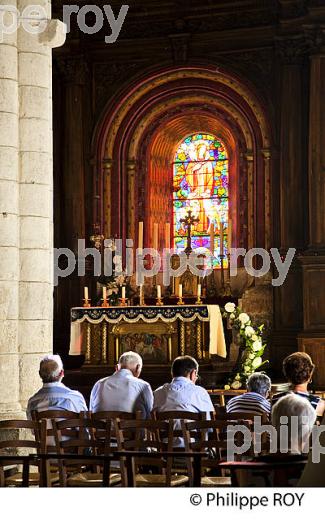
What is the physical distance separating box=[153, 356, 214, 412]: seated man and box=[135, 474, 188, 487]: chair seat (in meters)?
1.02

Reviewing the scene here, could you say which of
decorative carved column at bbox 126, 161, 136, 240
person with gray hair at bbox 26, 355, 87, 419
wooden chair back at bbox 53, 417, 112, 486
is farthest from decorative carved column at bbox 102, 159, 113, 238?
wooden chair back at bbox 53, 417, 112, 486

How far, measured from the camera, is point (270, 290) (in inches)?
728

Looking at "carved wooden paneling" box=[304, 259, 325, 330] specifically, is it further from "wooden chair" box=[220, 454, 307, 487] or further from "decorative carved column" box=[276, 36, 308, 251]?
"wooden chair" box=[220, 454, 307, 487]

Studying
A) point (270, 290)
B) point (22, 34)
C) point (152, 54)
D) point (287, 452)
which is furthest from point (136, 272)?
point (287, 452)

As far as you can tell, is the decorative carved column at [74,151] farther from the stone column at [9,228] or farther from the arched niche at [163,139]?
the stone column at [9,228]

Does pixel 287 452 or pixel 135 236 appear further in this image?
pixel 135 236

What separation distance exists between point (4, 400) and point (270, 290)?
8776 millimetres

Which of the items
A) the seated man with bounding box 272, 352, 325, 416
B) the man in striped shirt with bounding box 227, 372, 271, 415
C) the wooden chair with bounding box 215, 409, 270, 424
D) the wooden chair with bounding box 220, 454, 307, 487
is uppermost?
the seated man with bounding box 272, 352, 325, 416

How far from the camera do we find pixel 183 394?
30.3 ft

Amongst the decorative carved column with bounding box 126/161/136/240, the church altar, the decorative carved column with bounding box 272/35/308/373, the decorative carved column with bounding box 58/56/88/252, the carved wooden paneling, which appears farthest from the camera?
the decorative carved column with bounding box 126/161/136/240

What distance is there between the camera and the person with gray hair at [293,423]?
687cm

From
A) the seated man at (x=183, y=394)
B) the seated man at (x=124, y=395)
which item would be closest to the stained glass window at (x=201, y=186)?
the seated man at (x=124, y=395)

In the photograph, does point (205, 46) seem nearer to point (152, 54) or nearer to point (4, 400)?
point (152, 54)

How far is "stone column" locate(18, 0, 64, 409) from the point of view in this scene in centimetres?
1077
